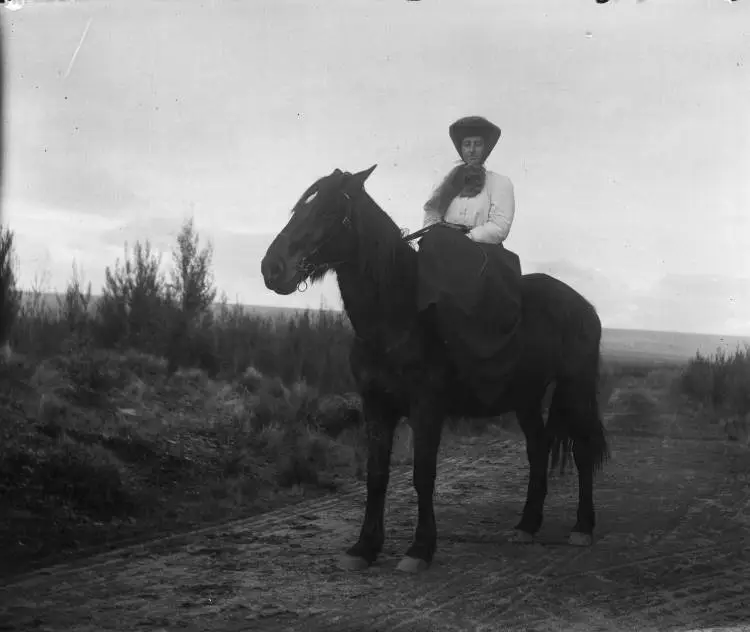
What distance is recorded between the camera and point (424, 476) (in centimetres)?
499

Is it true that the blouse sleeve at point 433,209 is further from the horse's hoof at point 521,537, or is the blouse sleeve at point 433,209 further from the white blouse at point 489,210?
the horse's hoof at point 521,537

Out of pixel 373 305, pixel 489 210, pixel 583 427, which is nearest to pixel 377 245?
pixel 373 305

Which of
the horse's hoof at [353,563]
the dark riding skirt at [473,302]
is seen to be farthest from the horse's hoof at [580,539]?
the horse's hoof at [353,563]

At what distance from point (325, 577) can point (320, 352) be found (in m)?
7.98

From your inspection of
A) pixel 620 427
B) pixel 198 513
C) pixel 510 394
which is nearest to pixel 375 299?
pixel 510 394

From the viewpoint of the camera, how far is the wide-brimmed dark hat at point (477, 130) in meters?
5.46

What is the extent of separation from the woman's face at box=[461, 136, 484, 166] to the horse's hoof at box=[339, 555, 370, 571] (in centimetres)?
282

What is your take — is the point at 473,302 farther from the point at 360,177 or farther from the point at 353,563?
the point at 353,563

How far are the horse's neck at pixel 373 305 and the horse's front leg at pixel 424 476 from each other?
512 millimetres

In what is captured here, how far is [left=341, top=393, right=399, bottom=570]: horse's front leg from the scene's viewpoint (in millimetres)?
5016

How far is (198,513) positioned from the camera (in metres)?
6.45

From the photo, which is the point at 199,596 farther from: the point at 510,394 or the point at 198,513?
the point at 510,394

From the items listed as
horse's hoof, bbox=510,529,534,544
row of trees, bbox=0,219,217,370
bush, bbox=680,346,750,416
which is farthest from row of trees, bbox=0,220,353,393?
bush, bbox=680,346,750,416

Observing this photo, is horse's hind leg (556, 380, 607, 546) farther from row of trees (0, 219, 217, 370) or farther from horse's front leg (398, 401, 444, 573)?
row of trees (0, 219, 217, 370)
